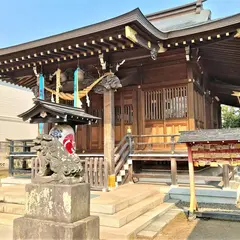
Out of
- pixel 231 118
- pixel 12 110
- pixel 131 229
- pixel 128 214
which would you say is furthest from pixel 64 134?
pixel 231 118

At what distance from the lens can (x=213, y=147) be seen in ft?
19.4

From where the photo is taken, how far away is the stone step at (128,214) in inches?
203

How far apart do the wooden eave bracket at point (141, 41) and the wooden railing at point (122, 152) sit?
288cm

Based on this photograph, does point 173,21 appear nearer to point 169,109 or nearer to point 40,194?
point 169,109

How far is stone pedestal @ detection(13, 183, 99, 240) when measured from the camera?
379 cm

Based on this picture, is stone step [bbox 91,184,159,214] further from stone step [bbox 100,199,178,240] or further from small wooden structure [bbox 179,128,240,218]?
small wooden structure [bbox 179,128,240,218]

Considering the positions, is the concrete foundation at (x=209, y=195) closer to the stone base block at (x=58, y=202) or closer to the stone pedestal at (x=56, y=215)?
the stone pedestal at (x=56, y=215)

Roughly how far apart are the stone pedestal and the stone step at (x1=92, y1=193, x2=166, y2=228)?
0.97m

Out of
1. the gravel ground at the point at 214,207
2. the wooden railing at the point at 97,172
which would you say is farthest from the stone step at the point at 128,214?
the wooden railing at the point at 97,172

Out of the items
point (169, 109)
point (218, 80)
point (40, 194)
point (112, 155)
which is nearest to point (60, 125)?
Result: point (112, 155)

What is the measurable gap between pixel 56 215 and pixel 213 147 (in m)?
3.68

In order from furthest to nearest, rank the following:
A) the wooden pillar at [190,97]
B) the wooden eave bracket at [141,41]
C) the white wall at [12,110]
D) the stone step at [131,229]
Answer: the white wall at [12,110], the wooden pillar at [190,97], the wooden eave bracket at [141,41], the stone step at [131,229]

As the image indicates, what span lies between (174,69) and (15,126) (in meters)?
19.3

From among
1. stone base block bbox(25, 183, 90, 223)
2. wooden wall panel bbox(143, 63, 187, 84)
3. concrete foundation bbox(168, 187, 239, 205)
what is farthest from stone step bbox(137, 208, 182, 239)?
wooden wall panel bbox(143, 63, 187, 84)
